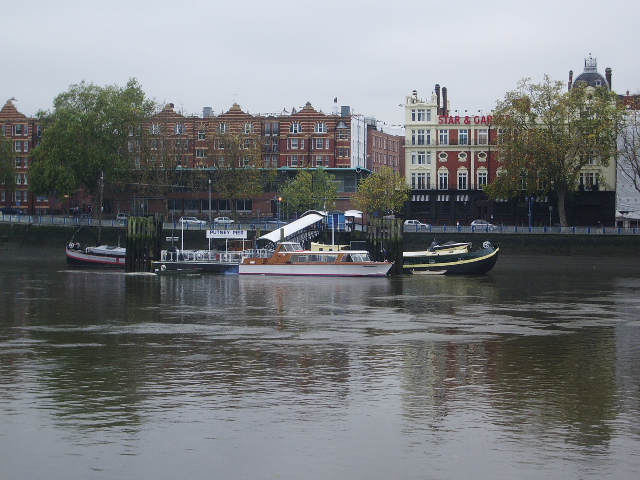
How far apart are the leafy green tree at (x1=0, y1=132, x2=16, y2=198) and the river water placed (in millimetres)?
89011

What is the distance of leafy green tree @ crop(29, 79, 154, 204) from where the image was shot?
121000 millimetres

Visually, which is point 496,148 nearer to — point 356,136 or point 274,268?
point 356,136

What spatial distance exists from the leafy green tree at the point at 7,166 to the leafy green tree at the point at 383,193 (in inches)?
1896

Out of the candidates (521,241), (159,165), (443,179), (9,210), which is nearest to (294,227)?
(521,241)

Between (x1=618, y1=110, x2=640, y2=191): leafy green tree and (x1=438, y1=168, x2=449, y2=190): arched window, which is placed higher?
(x1=618, y1=110, x2=640, y2=191): leafy green tree

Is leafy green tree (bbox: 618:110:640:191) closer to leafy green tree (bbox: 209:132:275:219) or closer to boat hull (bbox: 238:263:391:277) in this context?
leafy green tree (bbox: 209:132:275:219)

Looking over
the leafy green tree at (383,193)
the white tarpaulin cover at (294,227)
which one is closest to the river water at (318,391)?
the white tarpaulin cover at (294,227)

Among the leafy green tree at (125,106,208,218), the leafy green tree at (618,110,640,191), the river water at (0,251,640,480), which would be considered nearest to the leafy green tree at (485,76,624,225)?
the leafy green tree at (618,110,640,191)

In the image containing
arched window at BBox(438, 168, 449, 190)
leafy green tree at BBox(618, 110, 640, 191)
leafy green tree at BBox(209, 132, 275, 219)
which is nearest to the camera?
leafy green tree at BBox(618, 110, 640, 191)

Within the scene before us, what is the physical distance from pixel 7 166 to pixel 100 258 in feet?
160

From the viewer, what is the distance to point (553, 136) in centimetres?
11194

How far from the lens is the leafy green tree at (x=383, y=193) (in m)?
121

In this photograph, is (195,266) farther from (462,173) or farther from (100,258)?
(462,173)

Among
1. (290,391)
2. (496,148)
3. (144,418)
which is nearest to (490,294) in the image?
(290,391)
